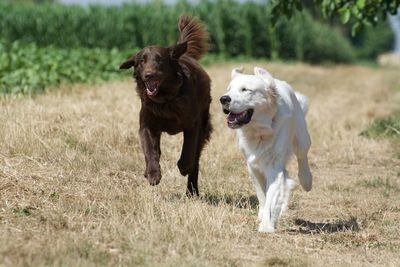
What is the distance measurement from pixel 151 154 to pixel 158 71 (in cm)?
80

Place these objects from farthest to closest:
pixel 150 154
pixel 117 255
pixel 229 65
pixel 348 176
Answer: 1. pixel 229 65
2. pixel 348 176
3. pixel 150 154
4. pixel 117 255

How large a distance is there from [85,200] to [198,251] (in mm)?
1645

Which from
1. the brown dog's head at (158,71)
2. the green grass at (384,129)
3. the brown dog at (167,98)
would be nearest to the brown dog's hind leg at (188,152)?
the brown dog at (167,98)

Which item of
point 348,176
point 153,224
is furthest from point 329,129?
point 153,224

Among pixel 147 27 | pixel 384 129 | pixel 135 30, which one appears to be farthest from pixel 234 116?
pixel 147 27

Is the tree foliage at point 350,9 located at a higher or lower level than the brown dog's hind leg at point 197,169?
higher

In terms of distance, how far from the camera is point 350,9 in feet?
38.5

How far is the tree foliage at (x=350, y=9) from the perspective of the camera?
11.7m

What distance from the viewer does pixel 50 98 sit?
13188 millimetres

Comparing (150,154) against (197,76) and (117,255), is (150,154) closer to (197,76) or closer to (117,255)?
(197,76)

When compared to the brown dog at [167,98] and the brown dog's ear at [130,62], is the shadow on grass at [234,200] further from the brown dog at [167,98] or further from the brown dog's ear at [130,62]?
the brown dog's ear at [130,62]

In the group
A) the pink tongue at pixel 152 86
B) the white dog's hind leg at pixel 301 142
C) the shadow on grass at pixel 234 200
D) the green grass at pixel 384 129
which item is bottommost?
the green grass at pixel 384 129

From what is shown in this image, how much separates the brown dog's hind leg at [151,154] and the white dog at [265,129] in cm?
83

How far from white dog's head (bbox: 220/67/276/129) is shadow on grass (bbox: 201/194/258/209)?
1.14 metres
